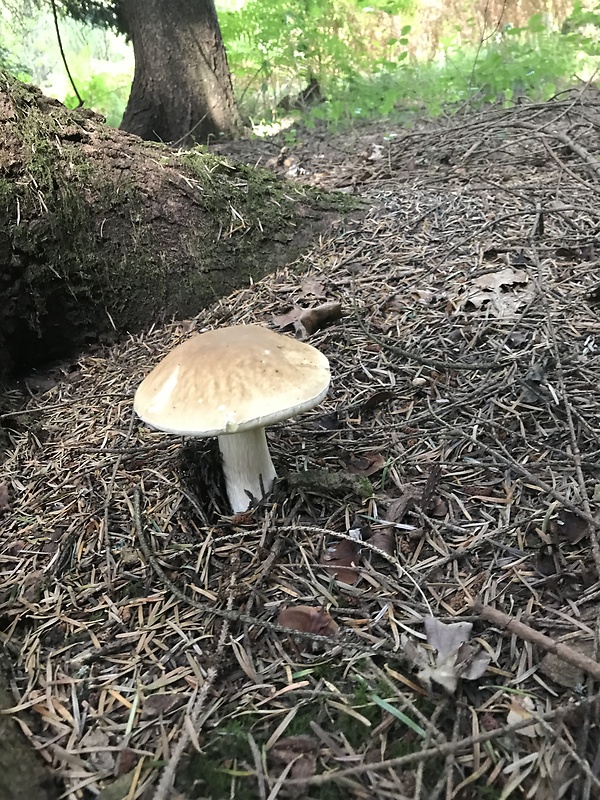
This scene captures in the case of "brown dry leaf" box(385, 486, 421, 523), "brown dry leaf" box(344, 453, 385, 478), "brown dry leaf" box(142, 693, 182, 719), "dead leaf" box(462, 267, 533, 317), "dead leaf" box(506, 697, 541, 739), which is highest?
"dead leaf" box(462, 267, 533, 317)

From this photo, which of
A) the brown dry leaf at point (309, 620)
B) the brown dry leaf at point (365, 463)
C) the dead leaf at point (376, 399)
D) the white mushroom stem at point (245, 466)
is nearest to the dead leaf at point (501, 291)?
the dead leaf at point (376, 399)

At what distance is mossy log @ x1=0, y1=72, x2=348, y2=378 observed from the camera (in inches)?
109

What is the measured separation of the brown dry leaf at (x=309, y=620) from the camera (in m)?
1.53

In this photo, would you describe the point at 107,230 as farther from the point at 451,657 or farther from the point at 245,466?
the point at 451,657

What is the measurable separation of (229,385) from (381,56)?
885cm

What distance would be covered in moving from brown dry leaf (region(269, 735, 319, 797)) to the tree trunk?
569 cm

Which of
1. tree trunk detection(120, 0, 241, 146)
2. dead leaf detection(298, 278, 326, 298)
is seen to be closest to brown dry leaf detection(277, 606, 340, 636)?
dead leaf detection(298, 278, 326, 298)

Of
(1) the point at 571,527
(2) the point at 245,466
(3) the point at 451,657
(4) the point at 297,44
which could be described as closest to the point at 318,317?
(2) the point at 245,466

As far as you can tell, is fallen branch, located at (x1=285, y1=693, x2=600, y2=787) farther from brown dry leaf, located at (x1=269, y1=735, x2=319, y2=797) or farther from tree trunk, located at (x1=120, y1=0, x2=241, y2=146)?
tree trunk, located at (x1=120, y1=0, x2=241, y2=146)

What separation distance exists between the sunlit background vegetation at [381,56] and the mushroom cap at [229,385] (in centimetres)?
563

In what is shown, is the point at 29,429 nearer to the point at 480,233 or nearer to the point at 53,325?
the point at 53,325

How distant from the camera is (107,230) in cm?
302

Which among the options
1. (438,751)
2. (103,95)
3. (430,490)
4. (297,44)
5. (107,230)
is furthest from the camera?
(103,95)

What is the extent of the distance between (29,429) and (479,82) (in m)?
6.87
